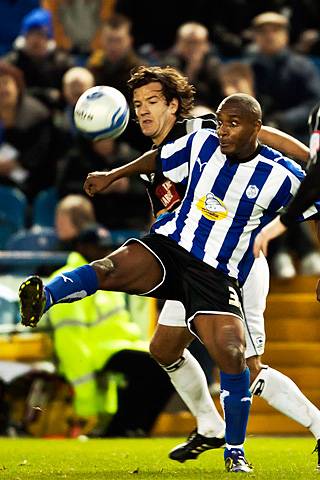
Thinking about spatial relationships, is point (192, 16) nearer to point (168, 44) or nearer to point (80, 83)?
point (168, 44)

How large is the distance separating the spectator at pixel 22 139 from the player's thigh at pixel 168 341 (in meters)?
5.16

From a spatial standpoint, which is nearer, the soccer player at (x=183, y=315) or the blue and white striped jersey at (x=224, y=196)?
the blue and white striped jersey at (x=224, y=196)

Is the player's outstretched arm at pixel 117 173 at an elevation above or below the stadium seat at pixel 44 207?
above

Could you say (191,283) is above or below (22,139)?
below

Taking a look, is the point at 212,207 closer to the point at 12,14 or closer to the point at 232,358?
the point at 232,358

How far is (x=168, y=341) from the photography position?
22.6 ft

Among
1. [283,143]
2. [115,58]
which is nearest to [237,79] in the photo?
[115,58]

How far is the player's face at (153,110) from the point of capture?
272 inches

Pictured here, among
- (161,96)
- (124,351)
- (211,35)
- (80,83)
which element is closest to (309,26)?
(211,35)

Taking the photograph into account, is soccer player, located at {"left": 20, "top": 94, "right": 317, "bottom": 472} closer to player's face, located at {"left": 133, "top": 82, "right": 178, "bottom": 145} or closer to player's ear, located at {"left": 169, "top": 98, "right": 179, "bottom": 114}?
player's face, located at {"left": 133, "top": 82, "right": 178, "bottom": 145}

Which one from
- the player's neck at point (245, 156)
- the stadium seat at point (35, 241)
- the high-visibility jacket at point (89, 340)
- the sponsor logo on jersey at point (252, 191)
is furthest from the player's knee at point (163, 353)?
the stadium seat at point (35, 241)

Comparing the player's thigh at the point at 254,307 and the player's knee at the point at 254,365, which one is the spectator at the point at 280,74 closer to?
the player's thigh at the point at 254,307

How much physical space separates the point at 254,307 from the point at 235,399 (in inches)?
31.9

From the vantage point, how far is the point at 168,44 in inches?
543
